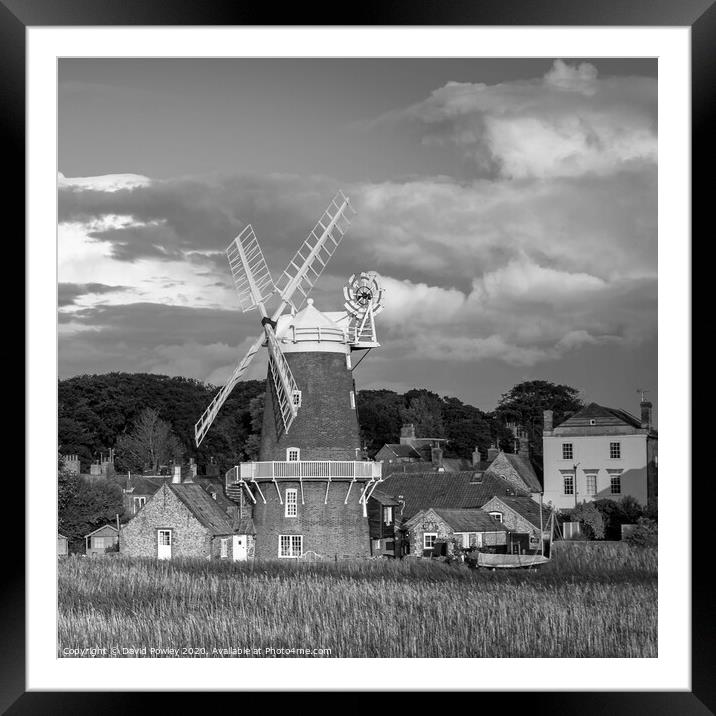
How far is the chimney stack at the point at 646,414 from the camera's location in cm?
3794

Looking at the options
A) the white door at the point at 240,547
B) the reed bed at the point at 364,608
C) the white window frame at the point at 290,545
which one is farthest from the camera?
the white door at the point at 240,547

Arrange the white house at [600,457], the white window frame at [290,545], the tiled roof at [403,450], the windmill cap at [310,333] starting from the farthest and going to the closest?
1. the tiled roof at [403,450]
2. the white house at [600,457]
3. the windmill cap at [310,333]
4. the white window frame at [290,545]

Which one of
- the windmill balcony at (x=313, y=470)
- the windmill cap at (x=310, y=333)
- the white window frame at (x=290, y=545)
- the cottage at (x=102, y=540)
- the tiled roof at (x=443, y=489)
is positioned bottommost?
the cottage at (x=102, y=540)

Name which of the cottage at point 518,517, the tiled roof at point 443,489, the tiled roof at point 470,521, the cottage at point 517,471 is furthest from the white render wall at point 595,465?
the tiled roof at point 470,521

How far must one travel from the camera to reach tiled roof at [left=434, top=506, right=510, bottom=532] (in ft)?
104

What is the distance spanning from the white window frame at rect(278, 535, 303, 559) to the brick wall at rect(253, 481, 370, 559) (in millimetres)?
90

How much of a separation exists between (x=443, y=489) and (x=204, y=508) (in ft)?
26.9

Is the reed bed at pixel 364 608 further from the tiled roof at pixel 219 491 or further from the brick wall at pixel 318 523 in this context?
the tiled roof at pixel 219 491

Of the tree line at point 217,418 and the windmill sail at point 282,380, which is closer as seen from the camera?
the windmill sail at point 282,380

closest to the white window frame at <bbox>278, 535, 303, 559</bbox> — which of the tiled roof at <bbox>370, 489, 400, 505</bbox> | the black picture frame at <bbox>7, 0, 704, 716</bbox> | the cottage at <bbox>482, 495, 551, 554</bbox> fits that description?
the tiled roof at <bbox>370, 489, 400, 505</bbox>

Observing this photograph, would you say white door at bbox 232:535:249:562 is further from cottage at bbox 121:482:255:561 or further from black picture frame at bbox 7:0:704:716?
black picture frame at bbox 7:0:704:716

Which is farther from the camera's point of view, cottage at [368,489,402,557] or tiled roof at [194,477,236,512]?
tiled roof at [194,477,236,512]

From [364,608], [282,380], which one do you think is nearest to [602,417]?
[282,380]
